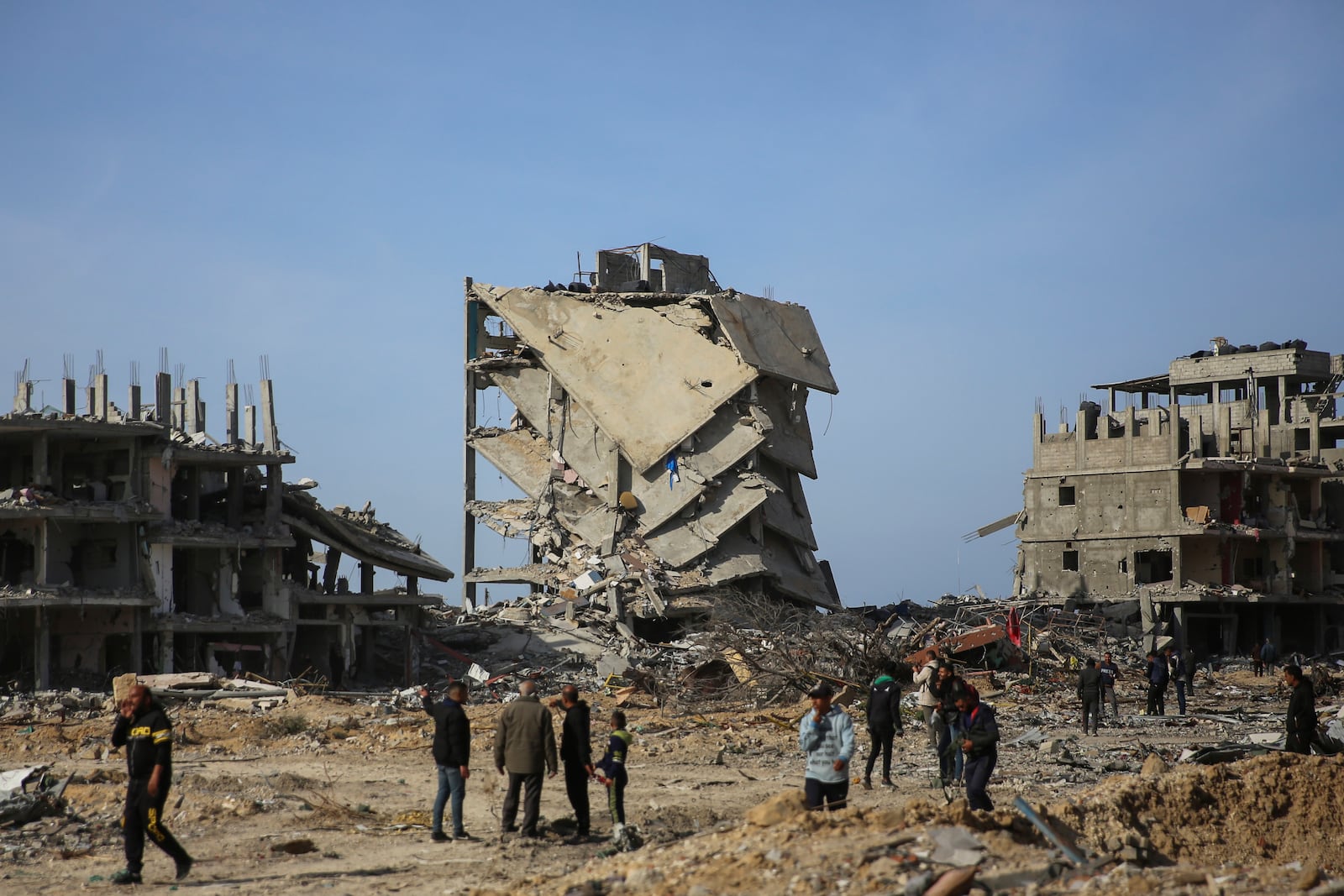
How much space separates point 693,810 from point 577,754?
8.35ft

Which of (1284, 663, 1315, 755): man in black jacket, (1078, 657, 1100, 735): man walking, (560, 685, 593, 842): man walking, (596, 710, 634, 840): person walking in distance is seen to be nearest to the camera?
(596, 710, 634, 840): person walking in distance

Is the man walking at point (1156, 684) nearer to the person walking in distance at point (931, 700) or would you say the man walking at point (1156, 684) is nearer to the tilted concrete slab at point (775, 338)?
the person walking in distance at point (931, 700)

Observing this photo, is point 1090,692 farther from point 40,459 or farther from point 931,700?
point 40,459

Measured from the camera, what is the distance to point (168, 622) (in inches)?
1180

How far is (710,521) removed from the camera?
3938 centimetres

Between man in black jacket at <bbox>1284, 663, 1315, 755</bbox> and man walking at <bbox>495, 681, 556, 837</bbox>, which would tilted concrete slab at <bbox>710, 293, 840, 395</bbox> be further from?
man walking at <bbox>495, 681, 556, 837</bbox>

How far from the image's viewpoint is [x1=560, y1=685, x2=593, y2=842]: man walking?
41.3 ft

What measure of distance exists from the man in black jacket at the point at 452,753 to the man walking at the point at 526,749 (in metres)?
0.29

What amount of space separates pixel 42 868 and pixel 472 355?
3099 centimetres

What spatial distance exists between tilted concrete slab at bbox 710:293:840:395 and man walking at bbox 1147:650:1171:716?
53.4 ft

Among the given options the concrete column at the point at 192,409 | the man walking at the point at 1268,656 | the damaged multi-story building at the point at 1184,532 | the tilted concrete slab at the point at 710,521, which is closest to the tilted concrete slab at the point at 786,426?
the tilted concrete slab at the point at 710,521

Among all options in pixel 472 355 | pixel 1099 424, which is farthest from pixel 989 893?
pixel 1099 424

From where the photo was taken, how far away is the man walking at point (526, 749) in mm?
12656

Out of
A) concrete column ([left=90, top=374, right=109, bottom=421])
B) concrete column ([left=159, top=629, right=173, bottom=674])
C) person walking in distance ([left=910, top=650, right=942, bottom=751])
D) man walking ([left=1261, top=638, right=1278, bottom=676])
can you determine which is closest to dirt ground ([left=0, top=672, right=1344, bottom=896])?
person walking in distance ([left=910, top=650, right=942, bottom=751])
